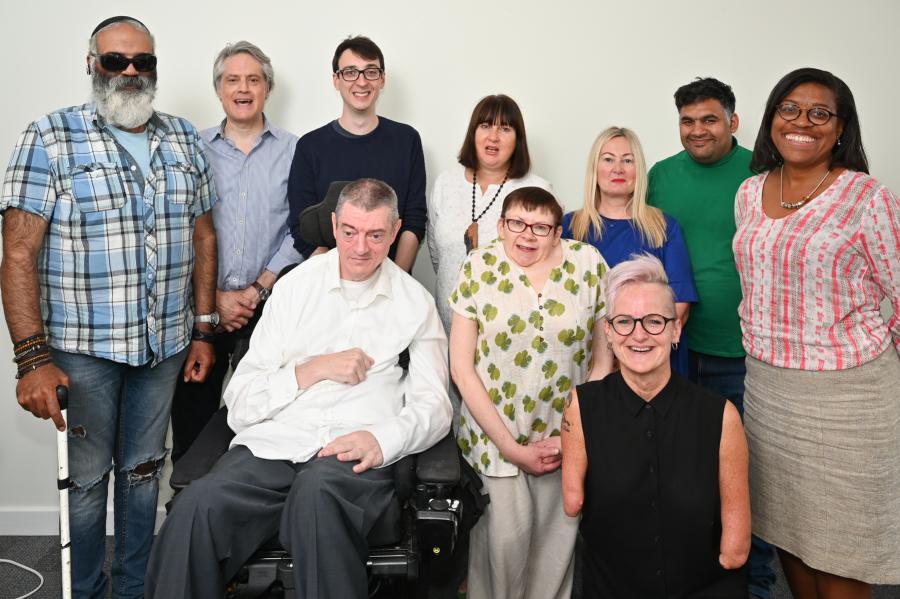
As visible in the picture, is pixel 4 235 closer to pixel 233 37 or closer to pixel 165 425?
pixel 165 425

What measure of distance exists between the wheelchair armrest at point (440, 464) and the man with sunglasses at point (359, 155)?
91 centimetres

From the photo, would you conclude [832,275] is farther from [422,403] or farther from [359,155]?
[359,155]

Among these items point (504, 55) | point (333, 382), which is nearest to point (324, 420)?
point (333, 382)

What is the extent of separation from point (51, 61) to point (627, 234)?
8.50 feet

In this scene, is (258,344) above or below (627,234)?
below

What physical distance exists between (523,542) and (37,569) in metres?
2.09

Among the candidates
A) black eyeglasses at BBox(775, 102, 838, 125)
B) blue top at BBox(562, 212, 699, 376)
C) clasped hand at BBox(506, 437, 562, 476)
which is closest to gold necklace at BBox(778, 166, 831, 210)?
black eyeglasses at BBox(775, 102, 838, 125)

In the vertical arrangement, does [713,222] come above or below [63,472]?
above

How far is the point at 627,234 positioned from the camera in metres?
2.37

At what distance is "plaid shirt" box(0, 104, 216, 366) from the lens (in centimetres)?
215

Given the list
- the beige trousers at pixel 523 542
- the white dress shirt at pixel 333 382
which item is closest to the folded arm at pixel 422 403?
the white dress shirt at pixel 333 382

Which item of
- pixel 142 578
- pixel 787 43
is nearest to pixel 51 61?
pixel 142 578

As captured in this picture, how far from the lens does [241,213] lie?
2766mm

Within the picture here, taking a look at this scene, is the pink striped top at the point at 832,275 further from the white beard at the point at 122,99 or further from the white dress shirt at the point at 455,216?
the white beard at the point at 122,99
